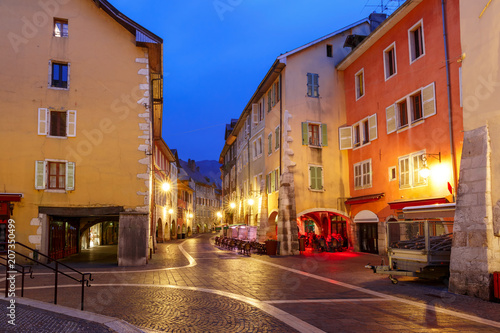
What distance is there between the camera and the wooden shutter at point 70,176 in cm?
1856

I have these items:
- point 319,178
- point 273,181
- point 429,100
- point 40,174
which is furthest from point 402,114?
point 40,174

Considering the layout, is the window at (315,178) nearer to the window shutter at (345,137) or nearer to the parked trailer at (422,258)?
the window shutter at (345,137)

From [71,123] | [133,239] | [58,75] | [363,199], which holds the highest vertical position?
[58,75]

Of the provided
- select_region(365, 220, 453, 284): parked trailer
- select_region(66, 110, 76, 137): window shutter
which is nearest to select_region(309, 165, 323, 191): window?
select_region(365, 220, 453, 284): parked trailer

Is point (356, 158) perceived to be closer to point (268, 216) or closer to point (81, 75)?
point (268, 216)

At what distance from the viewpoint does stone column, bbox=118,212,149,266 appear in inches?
710

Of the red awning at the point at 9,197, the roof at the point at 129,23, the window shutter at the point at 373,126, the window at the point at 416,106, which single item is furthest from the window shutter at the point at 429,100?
the red awning at the point at 9,197

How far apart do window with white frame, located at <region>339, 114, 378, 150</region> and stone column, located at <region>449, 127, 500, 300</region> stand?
1141 centimetres

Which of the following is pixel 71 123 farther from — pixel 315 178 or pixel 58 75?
pixel 315 178

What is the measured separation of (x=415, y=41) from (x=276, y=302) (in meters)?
15.3

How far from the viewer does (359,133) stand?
24.5 metres

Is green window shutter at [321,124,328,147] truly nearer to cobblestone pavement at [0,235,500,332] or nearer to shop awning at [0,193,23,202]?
cobblestone pavement at [0,235,500,332]

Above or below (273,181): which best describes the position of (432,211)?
below

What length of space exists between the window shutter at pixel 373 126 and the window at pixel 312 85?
13.3 ft
